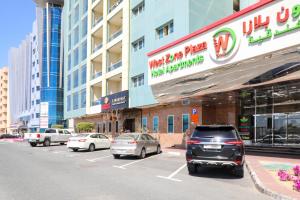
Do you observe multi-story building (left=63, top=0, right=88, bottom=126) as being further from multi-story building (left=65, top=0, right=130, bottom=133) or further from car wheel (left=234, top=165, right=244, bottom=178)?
car wheel (left=234, top=165, right=244, bottom=178)

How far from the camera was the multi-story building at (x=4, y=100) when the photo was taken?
12719 cm

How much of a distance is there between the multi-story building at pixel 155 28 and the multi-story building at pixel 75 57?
17.7m

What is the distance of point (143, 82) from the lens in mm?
32406

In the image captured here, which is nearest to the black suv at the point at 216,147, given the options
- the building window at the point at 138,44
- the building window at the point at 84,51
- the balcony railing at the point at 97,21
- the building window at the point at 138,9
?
the building window at the point at 138,44

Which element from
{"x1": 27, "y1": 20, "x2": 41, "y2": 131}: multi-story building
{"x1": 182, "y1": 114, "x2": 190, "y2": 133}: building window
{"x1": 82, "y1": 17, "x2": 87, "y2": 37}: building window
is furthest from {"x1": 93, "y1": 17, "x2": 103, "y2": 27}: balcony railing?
{"x1": 27, "y1": 20, "x2": 41, "y2": 131}: multi-story building

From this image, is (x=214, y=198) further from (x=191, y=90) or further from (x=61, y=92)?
(x=61, y=92)

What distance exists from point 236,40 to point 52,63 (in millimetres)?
67957

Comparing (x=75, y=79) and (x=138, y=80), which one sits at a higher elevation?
(x=75, y=79)

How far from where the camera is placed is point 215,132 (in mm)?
12211

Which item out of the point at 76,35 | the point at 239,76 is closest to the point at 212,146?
the point at 239,76

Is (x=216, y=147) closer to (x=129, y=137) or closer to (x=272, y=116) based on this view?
(x=129, y=137)

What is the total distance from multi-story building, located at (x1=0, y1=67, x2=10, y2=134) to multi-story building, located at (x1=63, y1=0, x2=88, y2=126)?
75435 mm

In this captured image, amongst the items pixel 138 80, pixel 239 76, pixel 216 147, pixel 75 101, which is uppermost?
pixel 138 80

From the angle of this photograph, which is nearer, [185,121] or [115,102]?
[185,121]
